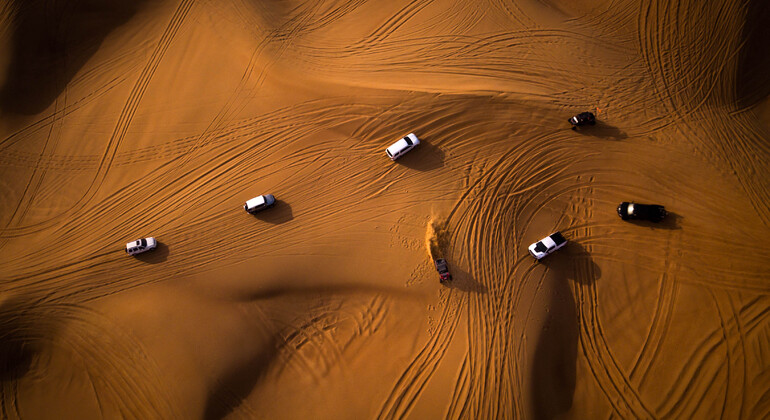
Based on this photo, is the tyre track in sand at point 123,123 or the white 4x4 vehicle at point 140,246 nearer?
the white 4x4 vehicle at point 140,246

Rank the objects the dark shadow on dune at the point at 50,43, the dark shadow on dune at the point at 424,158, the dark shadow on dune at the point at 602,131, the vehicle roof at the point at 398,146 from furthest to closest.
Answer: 1. the dark shadow on dune at the point at 50,43
2. the dark shadow on dune at the point at 602,131
3. the dark shadow on dune at the point at 424,158
4. the vehicle roof at the point at 398,146

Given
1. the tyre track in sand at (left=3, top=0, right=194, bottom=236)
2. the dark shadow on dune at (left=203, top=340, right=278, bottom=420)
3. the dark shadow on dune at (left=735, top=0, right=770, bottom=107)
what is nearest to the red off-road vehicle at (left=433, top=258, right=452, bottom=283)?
the dark shadow on dune at (left=203, top=340, right=278, bottom=420)

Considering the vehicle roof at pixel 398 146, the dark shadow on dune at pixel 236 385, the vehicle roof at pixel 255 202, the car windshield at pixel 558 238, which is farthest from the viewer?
the vehicle roof at pixel 398 146

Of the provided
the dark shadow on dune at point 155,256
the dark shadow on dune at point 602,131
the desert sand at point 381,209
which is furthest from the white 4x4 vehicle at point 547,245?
the dark shadow on dune at point 155,256

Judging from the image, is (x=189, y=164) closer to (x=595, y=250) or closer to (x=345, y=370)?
(x=345, y=370)

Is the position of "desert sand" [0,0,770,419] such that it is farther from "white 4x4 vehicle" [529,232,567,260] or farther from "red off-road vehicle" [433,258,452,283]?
"white 4x4 vehicle" [529,232,567,260]

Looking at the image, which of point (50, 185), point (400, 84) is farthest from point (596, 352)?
point (50, 185)

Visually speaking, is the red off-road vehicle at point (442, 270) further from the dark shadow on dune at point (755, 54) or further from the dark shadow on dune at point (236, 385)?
the dark shadow on dune at point (755, 54)
